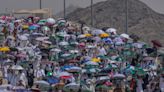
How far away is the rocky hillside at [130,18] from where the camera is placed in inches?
2028

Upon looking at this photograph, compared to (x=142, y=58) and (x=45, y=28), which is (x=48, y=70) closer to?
(x=142, y=58)

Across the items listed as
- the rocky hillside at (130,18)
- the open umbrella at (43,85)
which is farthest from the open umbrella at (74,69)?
the rocky hillside at (130,18)

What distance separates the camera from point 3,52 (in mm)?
27500

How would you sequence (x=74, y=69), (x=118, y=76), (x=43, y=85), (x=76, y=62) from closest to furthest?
(x=43, y=85), (x=118, y=76), (x=74, y=69), (x=76, y=62)

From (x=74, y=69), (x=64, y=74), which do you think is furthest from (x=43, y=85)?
(x=74, y=69)

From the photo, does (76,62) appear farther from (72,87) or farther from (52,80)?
(72,87)

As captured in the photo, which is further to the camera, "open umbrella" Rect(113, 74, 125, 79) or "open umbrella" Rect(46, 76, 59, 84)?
"open umbrella" Rect(113, 74, 125, 79)

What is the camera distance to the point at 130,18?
198 feet

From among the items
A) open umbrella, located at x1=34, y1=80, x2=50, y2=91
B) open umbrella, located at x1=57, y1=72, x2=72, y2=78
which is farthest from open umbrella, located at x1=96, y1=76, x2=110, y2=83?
open umbrella, located at x1=34, y1=80, x2=50, y2=91

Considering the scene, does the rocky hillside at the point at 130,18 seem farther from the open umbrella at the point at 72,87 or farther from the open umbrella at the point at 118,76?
the open umbrella at the point at 72,87

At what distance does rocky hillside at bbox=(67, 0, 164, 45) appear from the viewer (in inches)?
2028

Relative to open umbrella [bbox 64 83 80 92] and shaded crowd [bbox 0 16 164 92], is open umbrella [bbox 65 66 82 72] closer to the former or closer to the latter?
shaded crowd [bbox 0 16 164 92]

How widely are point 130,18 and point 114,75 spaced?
3817 centimetres

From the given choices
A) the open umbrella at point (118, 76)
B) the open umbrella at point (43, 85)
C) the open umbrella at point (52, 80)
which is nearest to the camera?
the open umbrella at point (43, 85)
